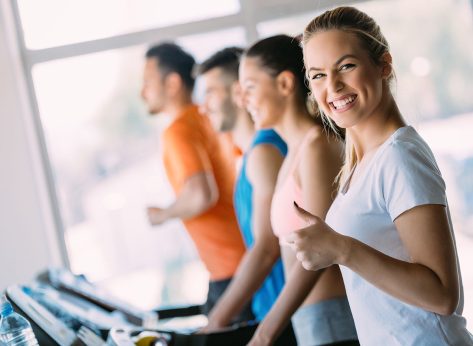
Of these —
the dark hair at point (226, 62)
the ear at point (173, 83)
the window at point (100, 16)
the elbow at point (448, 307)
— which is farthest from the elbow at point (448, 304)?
the window at point (100, 16)

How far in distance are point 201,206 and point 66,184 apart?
1871 millimetres

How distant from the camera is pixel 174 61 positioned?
3461 millimetres

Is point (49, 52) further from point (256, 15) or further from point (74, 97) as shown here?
point (256, 15)

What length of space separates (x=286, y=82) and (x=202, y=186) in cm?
123

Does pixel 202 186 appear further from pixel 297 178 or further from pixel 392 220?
pixel 392 220

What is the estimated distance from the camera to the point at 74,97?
459 cm

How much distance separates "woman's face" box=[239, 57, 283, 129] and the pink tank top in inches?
4.7

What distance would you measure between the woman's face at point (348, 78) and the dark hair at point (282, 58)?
1.97 ft

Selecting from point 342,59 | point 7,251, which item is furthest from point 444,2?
point 342,59

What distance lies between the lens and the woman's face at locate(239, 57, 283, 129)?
1865 millimetres

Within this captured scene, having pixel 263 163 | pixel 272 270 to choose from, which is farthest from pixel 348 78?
pixel 272 270

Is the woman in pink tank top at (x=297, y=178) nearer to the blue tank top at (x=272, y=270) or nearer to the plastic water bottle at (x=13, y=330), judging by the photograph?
the blue tank top at (x=272, y=270)

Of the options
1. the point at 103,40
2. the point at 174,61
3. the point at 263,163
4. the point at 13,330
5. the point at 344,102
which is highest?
the point at 103,40

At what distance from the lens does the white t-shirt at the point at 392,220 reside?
1106 millimetres
